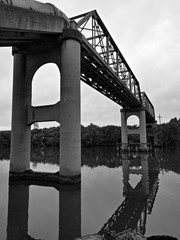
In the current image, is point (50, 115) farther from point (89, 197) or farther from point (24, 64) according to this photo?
point (89, 197)

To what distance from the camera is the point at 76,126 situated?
1132 centimetres

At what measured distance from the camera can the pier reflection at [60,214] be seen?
180 inches

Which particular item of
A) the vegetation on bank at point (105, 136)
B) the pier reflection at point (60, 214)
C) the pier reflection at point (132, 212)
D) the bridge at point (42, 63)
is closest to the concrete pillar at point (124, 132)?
the vegetation on bank at point (105, 136)

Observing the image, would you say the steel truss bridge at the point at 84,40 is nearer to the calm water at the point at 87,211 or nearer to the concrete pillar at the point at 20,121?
the concrete pillar at the point at 20,121

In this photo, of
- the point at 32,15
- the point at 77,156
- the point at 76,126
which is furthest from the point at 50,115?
the point at 32,15

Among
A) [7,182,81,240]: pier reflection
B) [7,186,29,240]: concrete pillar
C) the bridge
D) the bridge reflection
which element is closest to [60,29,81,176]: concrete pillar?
the bridge

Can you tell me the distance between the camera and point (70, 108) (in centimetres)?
1124

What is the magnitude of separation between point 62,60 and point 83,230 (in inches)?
399

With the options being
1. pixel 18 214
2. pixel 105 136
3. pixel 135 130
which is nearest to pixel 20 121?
pixel 18 214

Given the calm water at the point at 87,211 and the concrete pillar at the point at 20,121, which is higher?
the concrete pillar at the point at 20,121

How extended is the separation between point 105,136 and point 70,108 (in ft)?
183

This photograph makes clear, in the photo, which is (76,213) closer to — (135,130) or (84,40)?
(84,40)

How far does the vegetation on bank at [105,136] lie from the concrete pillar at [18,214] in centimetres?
5631

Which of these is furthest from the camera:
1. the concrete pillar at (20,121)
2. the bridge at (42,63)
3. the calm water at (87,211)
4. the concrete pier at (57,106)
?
the concrete pillar at (20,121)
